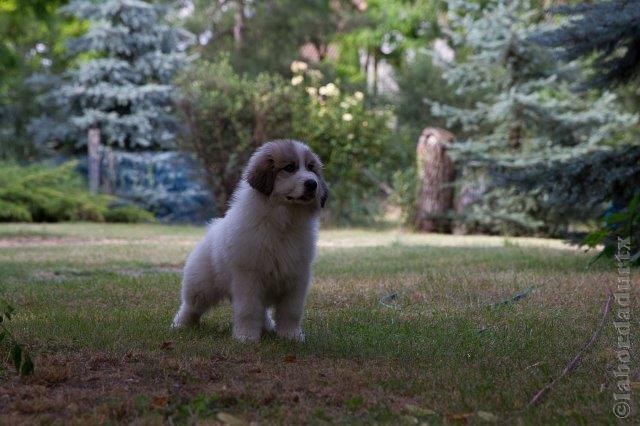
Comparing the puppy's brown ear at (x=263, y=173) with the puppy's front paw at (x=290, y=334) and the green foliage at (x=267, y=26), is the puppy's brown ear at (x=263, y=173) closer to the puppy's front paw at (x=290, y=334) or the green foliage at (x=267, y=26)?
the puppy's front paw at (x=290, y=334)

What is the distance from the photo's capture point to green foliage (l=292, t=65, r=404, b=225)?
19.1 meters

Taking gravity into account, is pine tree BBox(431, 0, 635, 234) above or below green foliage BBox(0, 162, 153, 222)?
above

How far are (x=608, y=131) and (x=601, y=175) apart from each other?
7522mm

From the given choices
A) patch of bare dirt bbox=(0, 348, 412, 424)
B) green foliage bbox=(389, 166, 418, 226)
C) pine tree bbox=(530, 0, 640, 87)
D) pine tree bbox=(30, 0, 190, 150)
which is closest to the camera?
patch of bare dirt bbox=(0, 348, 412, 424)

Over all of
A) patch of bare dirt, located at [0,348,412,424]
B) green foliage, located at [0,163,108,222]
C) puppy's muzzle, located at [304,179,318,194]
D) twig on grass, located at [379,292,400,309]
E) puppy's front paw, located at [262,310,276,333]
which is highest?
puppy's muzzle, located at [304,179,318,194]

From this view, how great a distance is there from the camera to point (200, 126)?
18.1 metres

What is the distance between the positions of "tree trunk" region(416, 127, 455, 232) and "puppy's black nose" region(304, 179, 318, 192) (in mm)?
12974

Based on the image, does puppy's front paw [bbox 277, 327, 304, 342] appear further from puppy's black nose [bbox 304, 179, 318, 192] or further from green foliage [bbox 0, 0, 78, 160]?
green foliage [bbox 0, 0, 78, 160]

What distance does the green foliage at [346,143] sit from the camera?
19.1m

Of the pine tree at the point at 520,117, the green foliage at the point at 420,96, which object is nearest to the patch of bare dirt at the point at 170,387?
the pine tree at the point at 520,117

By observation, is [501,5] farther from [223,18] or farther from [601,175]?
[223,18]

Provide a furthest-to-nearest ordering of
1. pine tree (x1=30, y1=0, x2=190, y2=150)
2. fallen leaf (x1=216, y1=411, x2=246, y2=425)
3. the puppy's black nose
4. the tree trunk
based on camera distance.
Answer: pine tree (x1=30, y1=0, x2=190, y2=150) < the tree trunk < the puppy's black nose < fallen leaf (x1=216, y1=411, x2=246, y2=425)

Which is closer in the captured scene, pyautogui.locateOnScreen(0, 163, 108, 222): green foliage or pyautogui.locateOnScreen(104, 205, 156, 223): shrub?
pyautogui.locateOnScreen(0, 163, 108, 222): green foliage

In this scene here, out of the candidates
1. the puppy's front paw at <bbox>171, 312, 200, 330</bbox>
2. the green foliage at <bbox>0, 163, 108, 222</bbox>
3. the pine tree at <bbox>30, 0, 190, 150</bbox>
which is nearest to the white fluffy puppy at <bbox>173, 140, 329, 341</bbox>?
the puppy's front paw at <bbox>171, 312, 200, 330</bbox>
